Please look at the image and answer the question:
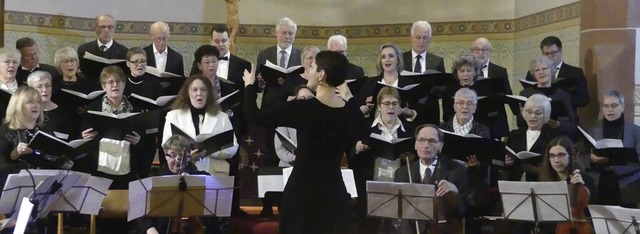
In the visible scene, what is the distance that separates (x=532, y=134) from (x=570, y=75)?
0.80 metres

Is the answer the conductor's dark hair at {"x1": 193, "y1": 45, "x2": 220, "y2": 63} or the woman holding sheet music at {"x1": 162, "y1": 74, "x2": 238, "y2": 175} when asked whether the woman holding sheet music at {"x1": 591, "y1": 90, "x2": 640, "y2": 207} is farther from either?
the conductor's dark hair at {"x1": 193, "y1": 45, "x2": 220, "y2": 63}

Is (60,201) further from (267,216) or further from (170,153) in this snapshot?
(267,216)

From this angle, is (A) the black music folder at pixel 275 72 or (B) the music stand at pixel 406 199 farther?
(A) the black music folder at pixel 275 72

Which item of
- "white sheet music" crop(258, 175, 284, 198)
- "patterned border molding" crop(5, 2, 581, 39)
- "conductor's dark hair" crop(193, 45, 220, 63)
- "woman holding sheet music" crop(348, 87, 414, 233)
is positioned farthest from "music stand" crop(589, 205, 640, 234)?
"patterned border molding" crop(5, 2, 581, 39)

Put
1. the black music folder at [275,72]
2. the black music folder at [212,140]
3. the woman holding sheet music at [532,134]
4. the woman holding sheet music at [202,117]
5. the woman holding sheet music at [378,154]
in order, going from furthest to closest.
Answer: the black music folder at [275,72], the woman holding sheet music at [532,134], the woman holding sheet music at [378,154], the woman holding sheet music at [202,117], the black music folder at [212,140]

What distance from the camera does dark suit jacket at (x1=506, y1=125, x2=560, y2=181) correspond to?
6.80 m

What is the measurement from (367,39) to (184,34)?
184cm

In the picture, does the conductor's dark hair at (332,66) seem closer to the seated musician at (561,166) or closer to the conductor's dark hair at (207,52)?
the seated musician at (561,166)

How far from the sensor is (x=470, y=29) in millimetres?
9859

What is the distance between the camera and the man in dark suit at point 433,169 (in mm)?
6332

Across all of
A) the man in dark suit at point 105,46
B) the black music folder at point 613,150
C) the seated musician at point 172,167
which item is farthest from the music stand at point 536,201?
the man in dark suit at point 105,46

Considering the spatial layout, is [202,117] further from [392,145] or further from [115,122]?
[392,145]

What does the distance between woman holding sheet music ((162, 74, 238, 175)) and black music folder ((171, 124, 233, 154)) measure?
17 cm

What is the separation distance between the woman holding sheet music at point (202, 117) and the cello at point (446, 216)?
4.53 feet
